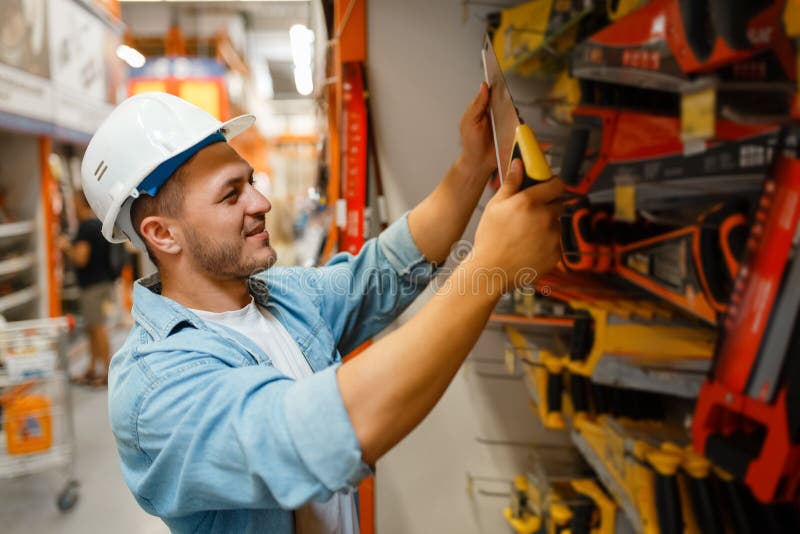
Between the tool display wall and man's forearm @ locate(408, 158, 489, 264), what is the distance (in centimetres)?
30

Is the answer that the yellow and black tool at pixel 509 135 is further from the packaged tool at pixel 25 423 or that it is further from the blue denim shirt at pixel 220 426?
the packaged tool at pixel 25 423

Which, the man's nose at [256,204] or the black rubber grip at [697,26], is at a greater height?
the black rubber grip at [697,26]

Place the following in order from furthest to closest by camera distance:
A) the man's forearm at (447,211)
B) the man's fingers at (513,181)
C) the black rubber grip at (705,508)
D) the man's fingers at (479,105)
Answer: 1. the man's forearm at (447,211)
2. the man's fingers at (479,105)
3. the black rubber grip at (705,508)
4. the man's fingers at (513,181)

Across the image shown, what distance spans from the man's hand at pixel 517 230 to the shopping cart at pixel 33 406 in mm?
3570

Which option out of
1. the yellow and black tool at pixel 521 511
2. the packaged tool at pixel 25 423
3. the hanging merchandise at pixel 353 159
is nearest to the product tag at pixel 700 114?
the hanging merchandise at pixel 353 159

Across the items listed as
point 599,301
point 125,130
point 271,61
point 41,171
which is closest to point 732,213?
point 599,301

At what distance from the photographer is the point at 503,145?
1155 mm

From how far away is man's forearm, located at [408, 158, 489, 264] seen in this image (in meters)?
1.51

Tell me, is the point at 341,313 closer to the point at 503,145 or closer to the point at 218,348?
the point at 218,348

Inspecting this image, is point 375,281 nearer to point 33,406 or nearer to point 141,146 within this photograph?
point 141,146

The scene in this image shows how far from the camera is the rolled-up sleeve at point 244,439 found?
2.71 feet

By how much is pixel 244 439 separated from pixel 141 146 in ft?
2.50

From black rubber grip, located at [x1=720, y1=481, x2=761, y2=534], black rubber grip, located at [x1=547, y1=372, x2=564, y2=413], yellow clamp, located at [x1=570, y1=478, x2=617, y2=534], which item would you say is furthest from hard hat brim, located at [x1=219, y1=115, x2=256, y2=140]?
→ yellow clamp, located at [x1=570, y1=478, x2=617, y2=534]

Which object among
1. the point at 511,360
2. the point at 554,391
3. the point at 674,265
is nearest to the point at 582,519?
the point at 554,391
